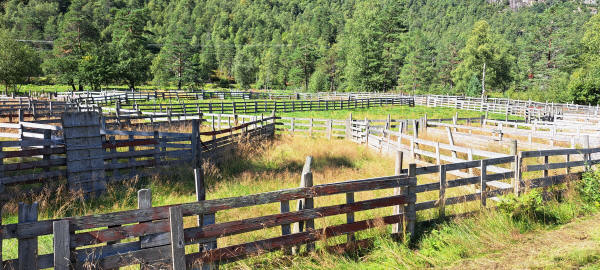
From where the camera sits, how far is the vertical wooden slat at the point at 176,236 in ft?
14.7

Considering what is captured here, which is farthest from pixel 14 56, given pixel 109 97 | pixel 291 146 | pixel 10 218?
pixel 10 218

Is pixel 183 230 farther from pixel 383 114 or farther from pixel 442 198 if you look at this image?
pixel 383 114

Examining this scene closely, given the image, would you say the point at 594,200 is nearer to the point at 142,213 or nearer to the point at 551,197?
the point at 551,197

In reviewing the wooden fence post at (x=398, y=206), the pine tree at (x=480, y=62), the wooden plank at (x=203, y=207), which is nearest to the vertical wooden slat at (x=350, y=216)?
the wooden plank at (x=203, y=207)

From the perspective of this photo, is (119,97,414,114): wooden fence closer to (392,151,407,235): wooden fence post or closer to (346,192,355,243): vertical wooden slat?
(392,151,407,235): wooden fence post

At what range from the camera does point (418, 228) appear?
682 cm

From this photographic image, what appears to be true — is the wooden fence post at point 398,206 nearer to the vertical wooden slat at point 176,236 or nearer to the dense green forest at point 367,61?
the vertical wooden slat at point 176,236

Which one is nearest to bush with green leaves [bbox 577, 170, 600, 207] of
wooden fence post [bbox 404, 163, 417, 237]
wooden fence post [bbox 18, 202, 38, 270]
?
wooden fence post [bbox 404, 163, 417, 237]

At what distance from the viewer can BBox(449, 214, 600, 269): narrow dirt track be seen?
5.45 meters

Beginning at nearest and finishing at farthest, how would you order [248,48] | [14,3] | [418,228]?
[418,228] < [248,48] < [14,3]

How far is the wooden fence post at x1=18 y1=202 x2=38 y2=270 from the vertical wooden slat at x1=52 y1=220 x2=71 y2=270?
24cm

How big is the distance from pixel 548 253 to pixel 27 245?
22.3 feet

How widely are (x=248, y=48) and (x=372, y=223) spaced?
145m

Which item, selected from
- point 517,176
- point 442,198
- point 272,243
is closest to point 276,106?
point 517,176
